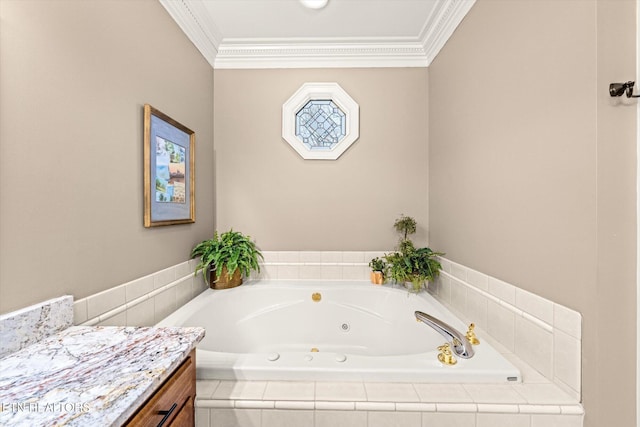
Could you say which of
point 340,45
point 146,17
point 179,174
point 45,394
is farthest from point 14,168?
point 340,45

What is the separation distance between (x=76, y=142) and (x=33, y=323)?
2.15 ft

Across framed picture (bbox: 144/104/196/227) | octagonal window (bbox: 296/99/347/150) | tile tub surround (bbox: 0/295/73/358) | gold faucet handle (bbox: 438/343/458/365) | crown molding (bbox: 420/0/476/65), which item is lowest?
gold faucet handle (bbox: 438/343/458/365)

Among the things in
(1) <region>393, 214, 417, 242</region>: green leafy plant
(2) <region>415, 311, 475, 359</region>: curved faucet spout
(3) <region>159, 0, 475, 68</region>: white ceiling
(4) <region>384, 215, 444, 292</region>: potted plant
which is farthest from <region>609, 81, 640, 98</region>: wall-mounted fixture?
(1) <region>393, 214, 417, 242</region>: green leafy plant

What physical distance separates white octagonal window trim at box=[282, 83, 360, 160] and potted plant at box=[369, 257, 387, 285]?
0.95 metres

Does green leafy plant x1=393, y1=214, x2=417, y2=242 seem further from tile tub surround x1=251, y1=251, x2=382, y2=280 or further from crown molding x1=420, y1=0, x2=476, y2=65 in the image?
crown molding x1=420, y1=0, x2=476, y2=65

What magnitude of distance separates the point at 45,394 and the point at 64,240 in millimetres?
604

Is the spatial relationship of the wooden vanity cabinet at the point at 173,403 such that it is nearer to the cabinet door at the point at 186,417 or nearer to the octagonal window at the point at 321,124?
the cabinet door at the point at 186,417

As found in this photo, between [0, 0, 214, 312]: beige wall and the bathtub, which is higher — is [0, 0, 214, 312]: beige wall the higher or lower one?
the higher one

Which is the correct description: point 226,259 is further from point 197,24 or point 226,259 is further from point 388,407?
point 197,24

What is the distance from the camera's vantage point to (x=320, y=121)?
7.73ft

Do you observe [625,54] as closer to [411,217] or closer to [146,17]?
[411,217]

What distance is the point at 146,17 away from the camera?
1452 millimetres

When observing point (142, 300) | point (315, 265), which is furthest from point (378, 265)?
→ point (142, 300)

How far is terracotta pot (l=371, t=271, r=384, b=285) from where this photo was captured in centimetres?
220
